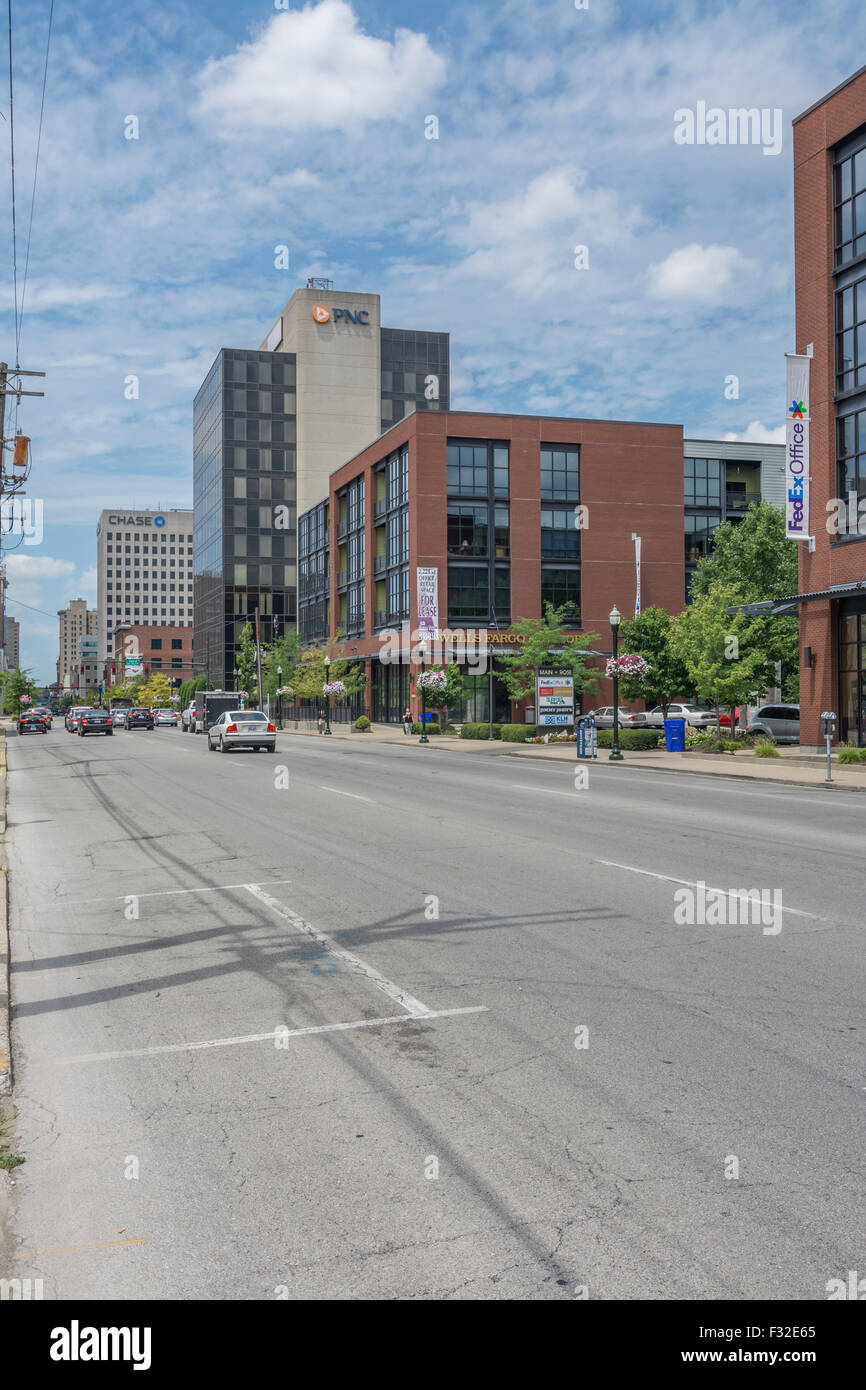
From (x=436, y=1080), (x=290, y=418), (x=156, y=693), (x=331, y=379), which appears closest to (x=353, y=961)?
(x=436, y=1080)

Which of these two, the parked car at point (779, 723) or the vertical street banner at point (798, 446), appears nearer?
the vertical street banner at point (798, 446)

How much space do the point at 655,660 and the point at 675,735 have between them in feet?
44.1

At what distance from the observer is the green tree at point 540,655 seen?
5141cm

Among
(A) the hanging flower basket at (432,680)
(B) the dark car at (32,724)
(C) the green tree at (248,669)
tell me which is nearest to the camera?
(A) the hanging flower basket at (432,680)

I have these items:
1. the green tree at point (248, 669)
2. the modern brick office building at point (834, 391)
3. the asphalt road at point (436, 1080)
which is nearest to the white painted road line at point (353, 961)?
the asphalt road at point (436, 1080)

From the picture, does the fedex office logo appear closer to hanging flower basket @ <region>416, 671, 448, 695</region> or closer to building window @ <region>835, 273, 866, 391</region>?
hanging flower basket @ <region>416, 671, 448, 695</region>

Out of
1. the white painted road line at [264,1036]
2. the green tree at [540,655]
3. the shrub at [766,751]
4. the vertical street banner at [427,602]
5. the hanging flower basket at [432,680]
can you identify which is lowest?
the white painted road line at [264,1036]

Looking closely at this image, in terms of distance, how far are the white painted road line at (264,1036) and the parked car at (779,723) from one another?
1391 inches

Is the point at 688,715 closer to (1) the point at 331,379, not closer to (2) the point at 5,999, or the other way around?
(2) the point at 5,999

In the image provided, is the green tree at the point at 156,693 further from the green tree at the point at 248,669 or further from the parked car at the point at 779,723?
the parked car at the point at 779,723

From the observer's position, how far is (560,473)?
62438 mm

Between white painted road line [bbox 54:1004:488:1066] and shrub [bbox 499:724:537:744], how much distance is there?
37939 mm
